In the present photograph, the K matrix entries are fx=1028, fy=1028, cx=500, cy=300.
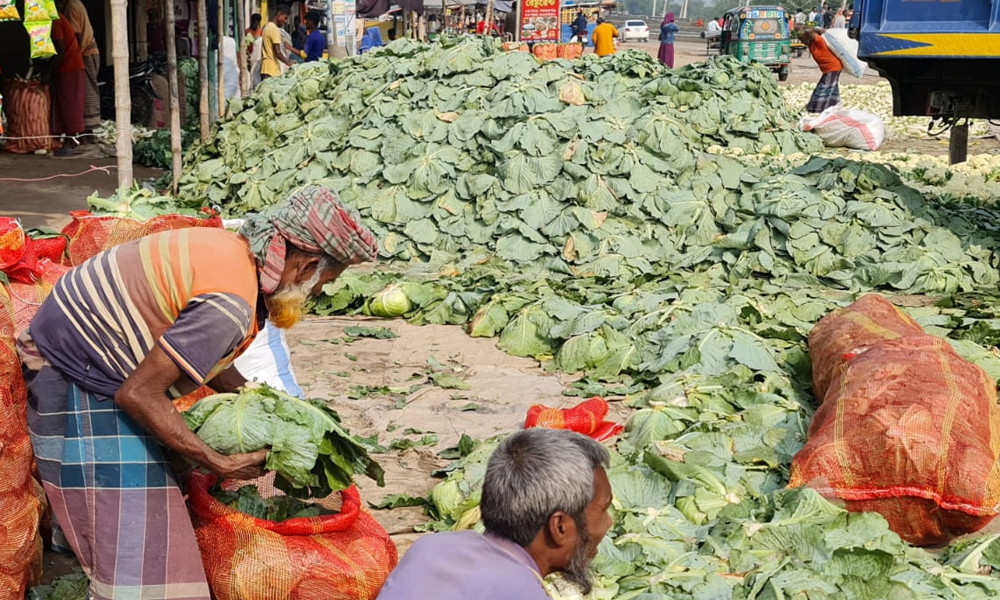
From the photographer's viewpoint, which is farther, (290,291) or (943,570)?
(943,570)

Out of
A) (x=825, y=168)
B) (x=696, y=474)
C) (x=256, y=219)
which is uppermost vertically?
(x=256, y=219)

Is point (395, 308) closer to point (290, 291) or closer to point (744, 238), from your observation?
point (744, 238)

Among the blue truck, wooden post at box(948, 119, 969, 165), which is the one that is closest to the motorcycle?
the blue truck

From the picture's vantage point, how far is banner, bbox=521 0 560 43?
20641 millimetres

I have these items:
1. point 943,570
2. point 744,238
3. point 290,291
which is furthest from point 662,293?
point 290,291

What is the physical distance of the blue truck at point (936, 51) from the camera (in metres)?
8.58

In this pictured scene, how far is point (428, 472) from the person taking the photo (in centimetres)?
479

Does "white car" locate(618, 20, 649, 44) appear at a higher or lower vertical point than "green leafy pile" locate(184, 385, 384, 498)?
higher

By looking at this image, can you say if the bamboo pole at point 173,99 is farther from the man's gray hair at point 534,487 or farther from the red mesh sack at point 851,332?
the man's gray hair at point 534,487

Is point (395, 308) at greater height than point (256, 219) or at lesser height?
lesser

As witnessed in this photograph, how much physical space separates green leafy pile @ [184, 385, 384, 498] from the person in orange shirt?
540 inches

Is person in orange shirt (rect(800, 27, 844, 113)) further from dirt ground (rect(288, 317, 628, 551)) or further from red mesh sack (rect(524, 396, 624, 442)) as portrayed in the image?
red mesh sack (rect(524, 396, 624, 442))

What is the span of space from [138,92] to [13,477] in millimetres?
13765

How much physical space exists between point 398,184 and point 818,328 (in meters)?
5.03
